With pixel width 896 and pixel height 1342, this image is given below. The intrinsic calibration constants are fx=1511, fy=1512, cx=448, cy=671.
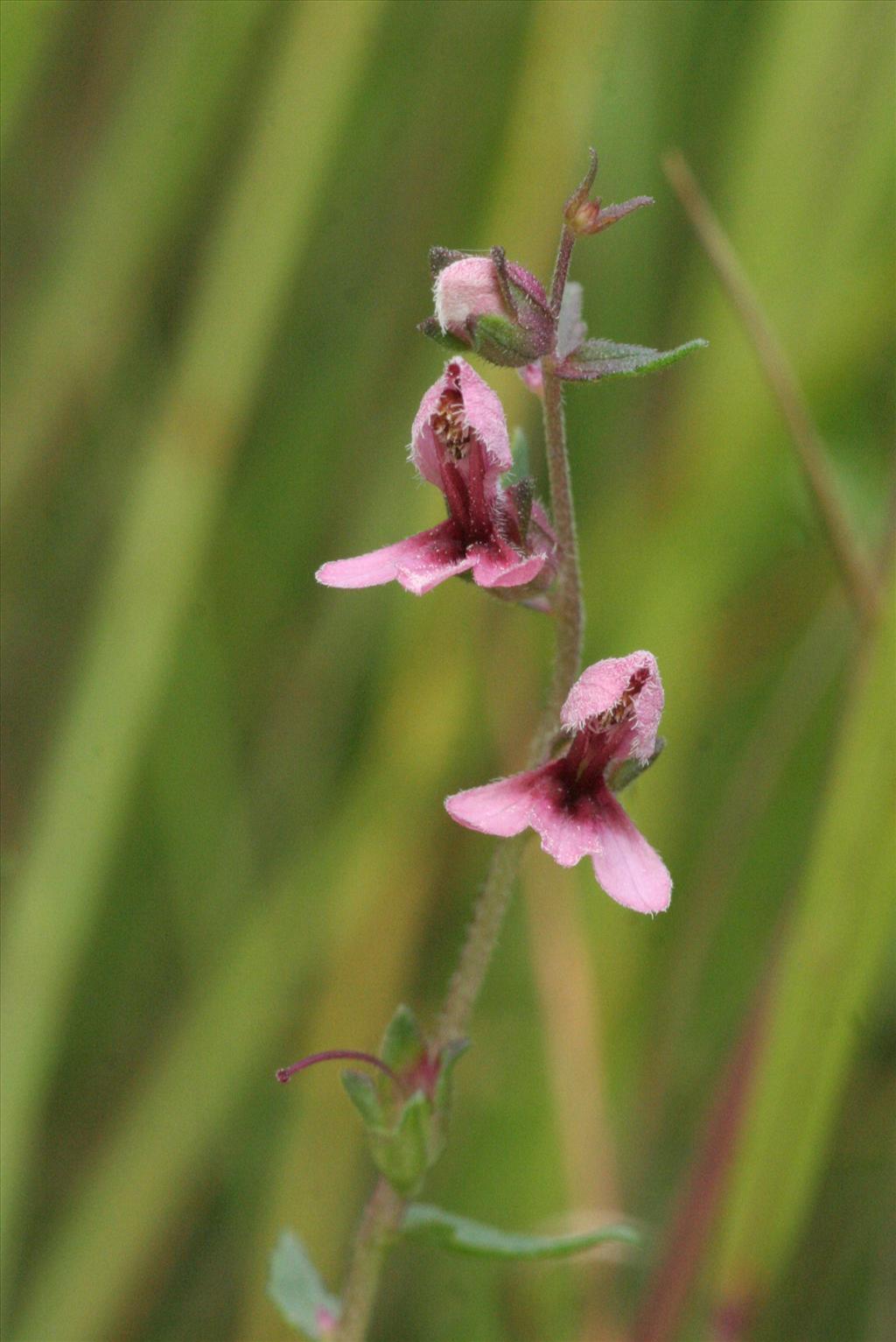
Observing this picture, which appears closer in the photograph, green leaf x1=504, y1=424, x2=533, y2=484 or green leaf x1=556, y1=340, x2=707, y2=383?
green leaf x1=556, y1=340, x2=707, y2=383

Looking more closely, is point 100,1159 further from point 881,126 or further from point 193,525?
point 881,126

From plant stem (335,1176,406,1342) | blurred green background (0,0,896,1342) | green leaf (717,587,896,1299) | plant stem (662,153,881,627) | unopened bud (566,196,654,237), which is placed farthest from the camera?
blurred green background (0,0,896,1342)

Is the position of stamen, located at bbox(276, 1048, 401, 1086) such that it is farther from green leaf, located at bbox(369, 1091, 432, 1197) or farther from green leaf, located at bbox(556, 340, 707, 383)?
green leaf, located at bbox(556, 340, 707, 383)

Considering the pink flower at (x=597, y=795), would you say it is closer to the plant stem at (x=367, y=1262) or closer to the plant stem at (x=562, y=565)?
the plant stem at (x=562, y=565)

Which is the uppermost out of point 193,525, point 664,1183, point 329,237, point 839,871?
point 329,237

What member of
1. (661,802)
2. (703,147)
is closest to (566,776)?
(661,802)

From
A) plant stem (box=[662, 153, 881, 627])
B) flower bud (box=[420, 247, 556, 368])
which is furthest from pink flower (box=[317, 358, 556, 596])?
plant stem (box=[662, 153, 881, 627])

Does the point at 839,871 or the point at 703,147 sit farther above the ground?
the point at 703,147
